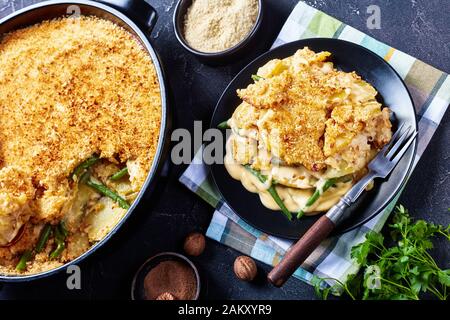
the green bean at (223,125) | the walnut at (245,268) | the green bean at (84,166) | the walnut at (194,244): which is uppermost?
the green bean at (223,125)

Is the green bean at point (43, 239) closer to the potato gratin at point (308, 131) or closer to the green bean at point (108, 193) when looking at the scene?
the green bean at point (108, 193)

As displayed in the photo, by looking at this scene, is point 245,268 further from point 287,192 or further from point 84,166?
point 84,166

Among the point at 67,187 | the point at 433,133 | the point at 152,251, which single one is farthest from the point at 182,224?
the point at 433,133

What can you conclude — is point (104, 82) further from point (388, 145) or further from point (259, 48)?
point (388, 145)

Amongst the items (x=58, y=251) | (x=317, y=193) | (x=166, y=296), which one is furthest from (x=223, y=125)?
(x=58, y=251)

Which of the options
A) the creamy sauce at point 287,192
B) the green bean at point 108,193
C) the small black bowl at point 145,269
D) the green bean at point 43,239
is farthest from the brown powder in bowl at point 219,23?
the green bean at point 43,239

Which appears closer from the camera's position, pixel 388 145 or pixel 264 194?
pixel 388 145
